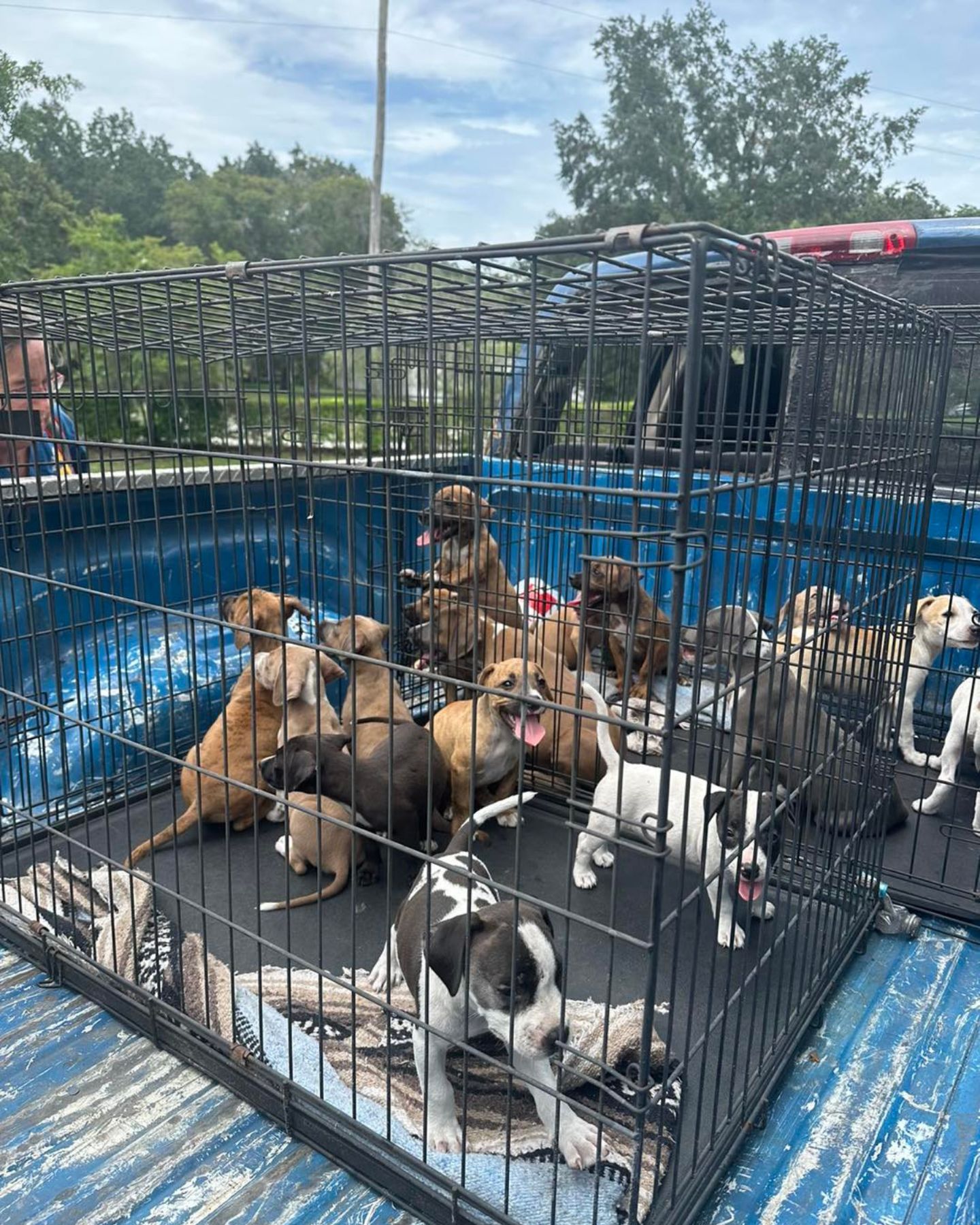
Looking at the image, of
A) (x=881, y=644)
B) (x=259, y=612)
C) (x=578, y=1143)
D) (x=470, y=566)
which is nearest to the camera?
(x=578, y=1143)

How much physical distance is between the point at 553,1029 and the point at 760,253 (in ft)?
5.56

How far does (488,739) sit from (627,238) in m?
2.36

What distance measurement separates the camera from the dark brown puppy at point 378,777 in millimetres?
3111

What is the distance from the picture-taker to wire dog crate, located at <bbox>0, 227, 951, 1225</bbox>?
191 cm

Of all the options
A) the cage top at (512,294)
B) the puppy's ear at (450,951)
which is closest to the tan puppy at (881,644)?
the cage top at (512,294)

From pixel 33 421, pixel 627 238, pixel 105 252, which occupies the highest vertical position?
pixel 105 252

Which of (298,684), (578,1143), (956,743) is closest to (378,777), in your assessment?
(298,684)

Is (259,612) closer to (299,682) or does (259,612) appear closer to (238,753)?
(299,682)

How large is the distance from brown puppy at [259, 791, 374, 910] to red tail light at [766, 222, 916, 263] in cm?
372

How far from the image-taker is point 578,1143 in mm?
2260

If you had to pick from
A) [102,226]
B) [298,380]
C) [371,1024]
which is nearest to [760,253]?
[371,1024]

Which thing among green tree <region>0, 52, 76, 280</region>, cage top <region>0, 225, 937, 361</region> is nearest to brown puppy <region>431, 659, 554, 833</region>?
cage top <region>0, 225, 937, 361</region>

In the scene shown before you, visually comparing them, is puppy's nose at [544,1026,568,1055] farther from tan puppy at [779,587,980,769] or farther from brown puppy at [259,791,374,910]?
brown puppy at [259,791,374,910]

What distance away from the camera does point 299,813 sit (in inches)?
143
